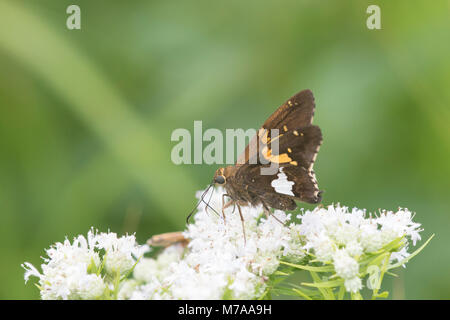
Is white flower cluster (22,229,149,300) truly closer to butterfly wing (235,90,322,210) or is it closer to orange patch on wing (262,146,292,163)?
butterfly wing (235,90,322,210)

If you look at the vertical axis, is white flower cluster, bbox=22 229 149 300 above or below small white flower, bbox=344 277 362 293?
above

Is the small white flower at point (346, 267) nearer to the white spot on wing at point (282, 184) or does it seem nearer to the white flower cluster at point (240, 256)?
the white flower cluster at point (240, 256)

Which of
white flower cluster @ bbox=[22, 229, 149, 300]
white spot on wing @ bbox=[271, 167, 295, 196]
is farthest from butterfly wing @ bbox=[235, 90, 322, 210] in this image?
white flower cluster @ bbox=[22, 229, 149, 300]

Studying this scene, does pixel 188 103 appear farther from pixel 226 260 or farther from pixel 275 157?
pixel 226 260

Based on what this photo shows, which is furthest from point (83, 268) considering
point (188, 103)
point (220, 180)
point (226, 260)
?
point (188, 103)

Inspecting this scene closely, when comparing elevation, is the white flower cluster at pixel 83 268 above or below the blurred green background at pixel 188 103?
below


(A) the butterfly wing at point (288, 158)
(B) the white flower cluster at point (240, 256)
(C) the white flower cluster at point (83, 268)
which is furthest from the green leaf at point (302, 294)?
(C) the white flower cluster at point (83, 268)
